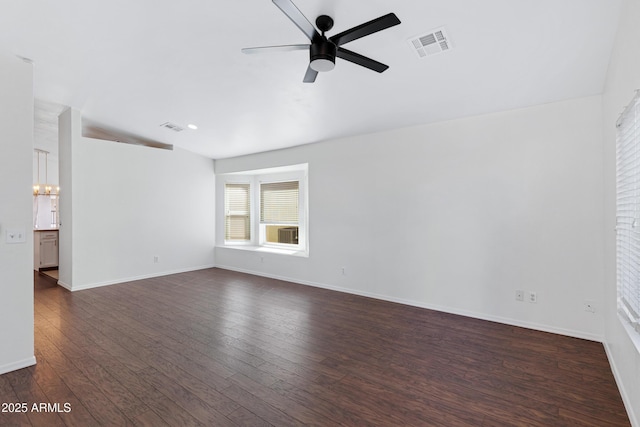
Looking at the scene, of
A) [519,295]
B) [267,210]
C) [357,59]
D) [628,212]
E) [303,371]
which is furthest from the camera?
[267,210]

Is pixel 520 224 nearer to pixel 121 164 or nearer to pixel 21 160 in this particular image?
pixel 21 160

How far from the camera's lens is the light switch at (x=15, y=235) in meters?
2.47

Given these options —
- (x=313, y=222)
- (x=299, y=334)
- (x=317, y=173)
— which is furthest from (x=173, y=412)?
(x=317, y=173)

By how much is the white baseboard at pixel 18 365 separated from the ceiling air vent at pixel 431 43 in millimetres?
4268

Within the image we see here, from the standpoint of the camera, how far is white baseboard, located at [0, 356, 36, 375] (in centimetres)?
243

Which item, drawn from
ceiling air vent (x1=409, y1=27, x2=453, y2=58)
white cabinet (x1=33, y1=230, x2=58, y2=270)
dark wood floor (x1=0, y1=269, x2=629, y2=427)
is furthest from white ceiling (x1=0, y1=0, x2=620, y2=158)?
white cabinet (x1=33, y1=230, x2=58, y2=270)

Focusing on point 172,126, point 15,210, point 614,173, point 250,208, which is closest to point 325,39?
point 614,173

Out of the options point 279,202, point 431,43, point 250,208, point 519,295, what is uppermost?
point 431,43

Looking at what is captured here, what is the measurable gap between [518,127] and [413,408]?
3160mm

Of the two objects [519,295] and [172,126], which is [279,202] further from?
[519,295]

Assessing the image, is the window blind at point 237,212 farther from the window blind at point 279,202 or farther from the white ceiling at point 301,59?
the white ceiling at point 301,59

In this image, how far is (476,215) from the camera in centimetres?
367

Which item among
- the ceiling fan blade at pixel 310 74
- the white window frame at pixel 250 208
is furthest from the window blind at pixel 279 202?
the ceiling fan blade at pixel 310 74

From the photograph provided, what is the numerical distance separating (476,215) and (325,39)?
2.73 m
